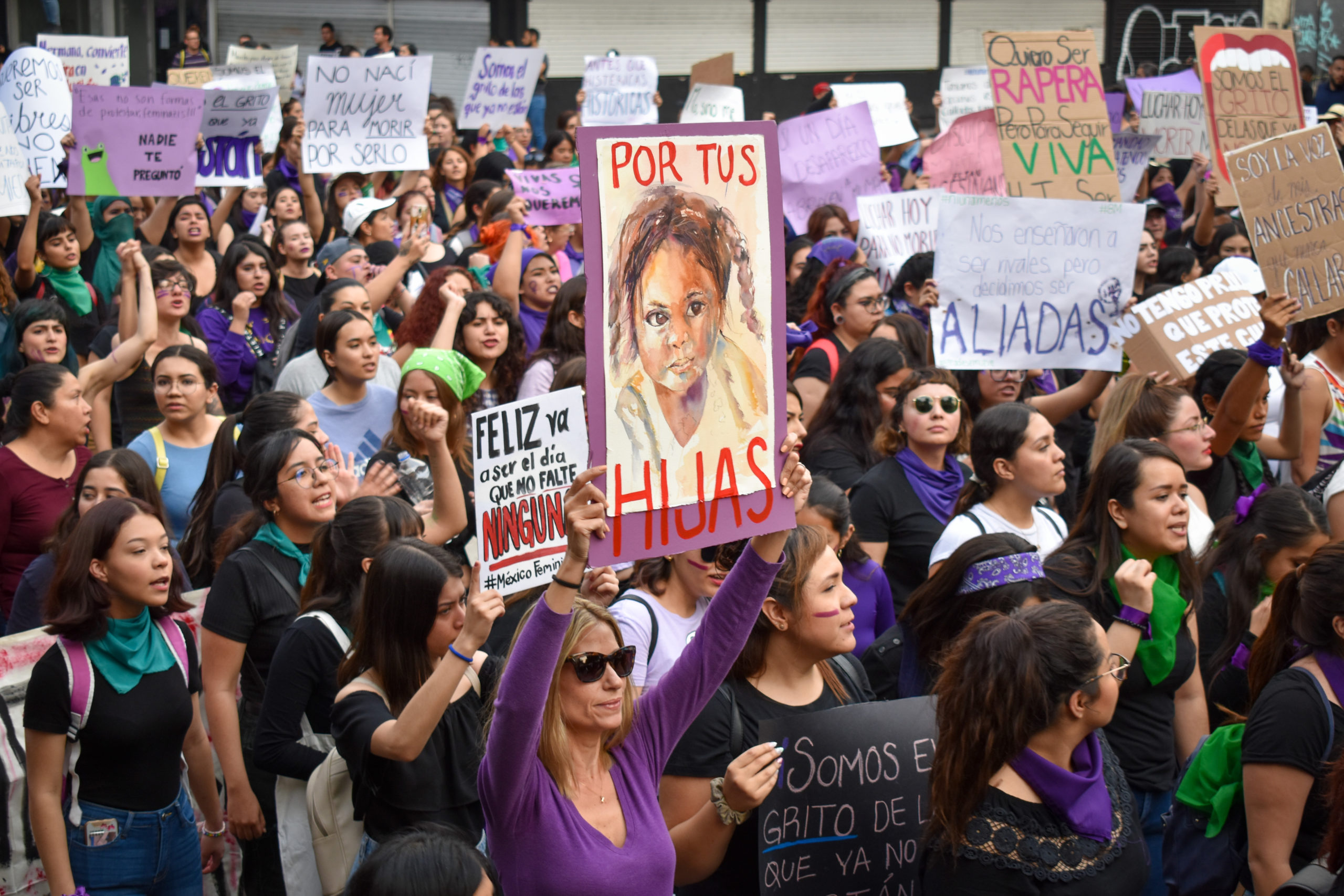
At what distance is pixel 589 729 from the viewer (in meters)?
2.98

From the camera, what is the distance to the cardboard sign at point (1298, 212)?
20.0 ft

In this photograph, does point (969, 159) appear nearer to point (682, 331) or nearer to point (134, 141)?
point (134, 141)

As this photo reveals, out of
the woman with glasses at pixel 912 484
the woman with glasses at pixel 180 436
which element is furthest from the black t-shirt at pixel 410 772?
the woman with glasses at pixel 180 436

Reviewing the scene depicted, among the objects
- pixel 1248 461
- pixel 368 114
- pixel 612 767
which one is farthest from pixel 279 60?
pixel 612 767

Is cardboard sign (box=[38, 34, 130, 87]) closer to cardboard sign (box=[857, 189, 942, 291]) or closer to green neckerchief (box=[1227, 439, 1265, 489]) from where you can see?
cardboard sign (box=[857, 189, 942, 291])

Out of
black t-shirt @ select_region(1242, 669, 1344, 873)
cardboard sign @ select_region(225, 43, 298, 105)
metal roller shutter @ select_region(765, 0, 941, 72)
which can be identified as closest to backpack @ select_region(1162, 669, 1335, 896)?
black t-shirt @ select_region(1242, 669, 1344, 873)

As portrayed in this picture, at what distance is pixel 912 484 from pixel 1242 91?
4.72 meters

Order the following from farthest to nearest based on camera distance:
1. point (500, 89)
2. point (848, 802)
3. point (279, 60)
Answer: point (279, 60) → point (500, 89) → point (848, 802)

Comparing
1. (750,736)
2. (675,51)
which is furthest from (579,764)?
(675,51)

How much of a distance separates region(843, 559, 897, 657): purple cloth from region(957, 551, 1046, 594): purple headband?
634 millimetres

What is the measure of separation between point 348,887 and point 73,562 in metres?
1.93

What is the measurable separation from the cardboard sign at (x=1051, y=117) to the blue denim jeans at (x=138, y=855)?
224 inches

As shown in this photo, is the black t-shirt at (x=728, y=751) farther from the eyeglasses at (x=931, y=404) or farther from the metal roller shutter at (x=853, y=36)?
the metal roller shutter at (x=853, y=36)

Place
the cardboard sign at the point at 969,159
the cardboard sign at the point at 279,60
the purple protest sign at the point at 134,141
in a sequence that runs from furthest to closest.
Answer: the cardboard sign at the point at 279,60
the cardboard sign at the point at 969,159
the purple protest sign at the point at 134,141
